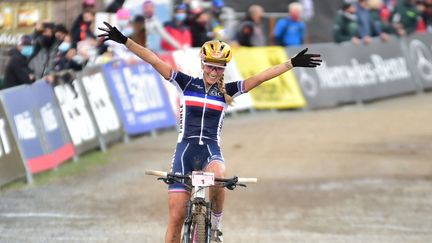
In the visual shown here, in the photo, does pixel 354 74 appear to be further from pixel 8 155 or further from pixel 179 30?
pixel 8 155

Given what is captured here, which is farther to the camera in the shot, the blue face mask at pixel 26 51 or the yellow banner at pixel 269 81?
the yellow banner at pixel 269 81

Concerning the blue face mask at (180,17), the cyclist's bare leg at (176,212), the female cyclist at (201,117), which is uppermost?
the female cyclist at (201,117)

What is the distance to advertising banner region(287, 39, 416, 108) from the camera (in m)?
25.0

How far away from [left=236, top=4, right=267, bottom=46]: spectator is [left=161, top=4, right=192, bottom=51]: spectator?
1728 mm

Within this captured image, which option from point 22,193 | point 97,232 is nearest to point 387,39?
point 22,193

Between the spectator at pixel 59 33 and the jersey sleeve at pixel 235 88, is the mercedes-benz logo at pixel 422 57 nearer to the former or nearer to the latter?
the spectator at pixel 59 33

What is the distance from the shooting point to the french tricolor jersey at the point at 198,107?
9.20 meters

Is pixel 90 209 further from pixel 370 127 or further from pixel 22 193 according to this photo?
pixel 370 127

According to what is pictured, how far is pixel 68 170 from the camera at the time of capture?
16.7 metres

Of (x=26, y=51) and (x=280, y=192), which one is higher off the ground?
(x=26, y=51)

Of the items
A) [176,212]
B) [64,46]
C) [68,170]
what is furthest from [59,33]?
[176,212]

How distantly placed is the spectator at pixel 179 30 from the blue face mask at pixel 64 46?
449cm

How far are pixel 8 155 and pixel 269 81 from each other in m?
9.76

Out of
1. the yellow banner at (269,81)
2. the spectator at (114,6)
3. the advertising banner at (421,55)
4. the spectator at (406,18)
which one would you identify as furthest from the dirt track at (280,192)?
the spectator at (406,18)
